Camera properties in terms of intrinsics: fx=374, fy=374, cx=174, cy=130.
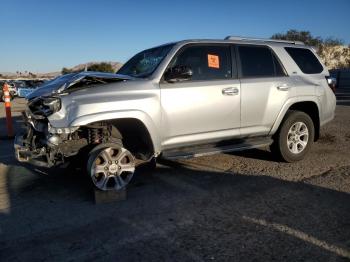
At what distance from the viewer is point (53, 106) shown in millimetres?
4242

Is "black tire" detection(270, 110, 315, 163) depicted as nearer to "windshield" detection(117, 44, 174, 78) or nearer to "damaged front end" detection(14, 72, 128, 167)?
"windshield" detection(117, 44, 174, 78)

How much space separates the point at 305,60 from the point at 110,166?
12.8 feet

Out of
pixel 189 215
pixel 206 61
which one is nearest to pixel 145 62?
pixel 206 61

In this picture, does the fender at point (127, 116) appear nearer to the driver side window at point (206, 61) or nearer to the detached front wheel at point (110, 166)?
the detached front wheel at point (110, 166)

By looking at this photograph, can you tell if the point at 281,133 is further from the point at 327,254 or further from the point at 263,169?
the point at 327,254

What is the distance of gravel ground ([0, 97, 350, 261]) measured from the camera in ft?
10.5

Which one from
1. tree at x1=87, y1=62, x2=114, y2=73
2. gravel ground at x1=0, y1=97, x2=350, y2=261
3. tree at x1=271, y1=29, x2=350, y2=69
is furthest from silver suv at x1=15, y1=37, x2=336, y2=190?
tree at x1=271, y1=29, x2=350, y2=69

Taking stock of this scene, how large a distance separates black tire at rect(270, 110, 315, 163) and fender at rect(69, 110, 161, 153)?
86.9 inches

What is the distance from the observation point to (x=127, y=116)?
14.7 feet

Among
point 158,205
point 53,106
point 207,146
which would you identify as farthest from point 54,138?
point 207,146

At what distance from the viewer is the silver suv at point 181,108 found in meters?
4.43

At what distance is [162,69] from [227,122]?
1.24 metres

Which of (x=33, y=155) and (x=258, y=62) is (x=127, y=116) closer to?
(x=33, y=155)

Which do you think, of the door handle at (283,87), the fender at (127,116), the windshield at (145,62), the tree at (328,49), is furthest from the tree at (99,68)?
the tree at (328,49)
